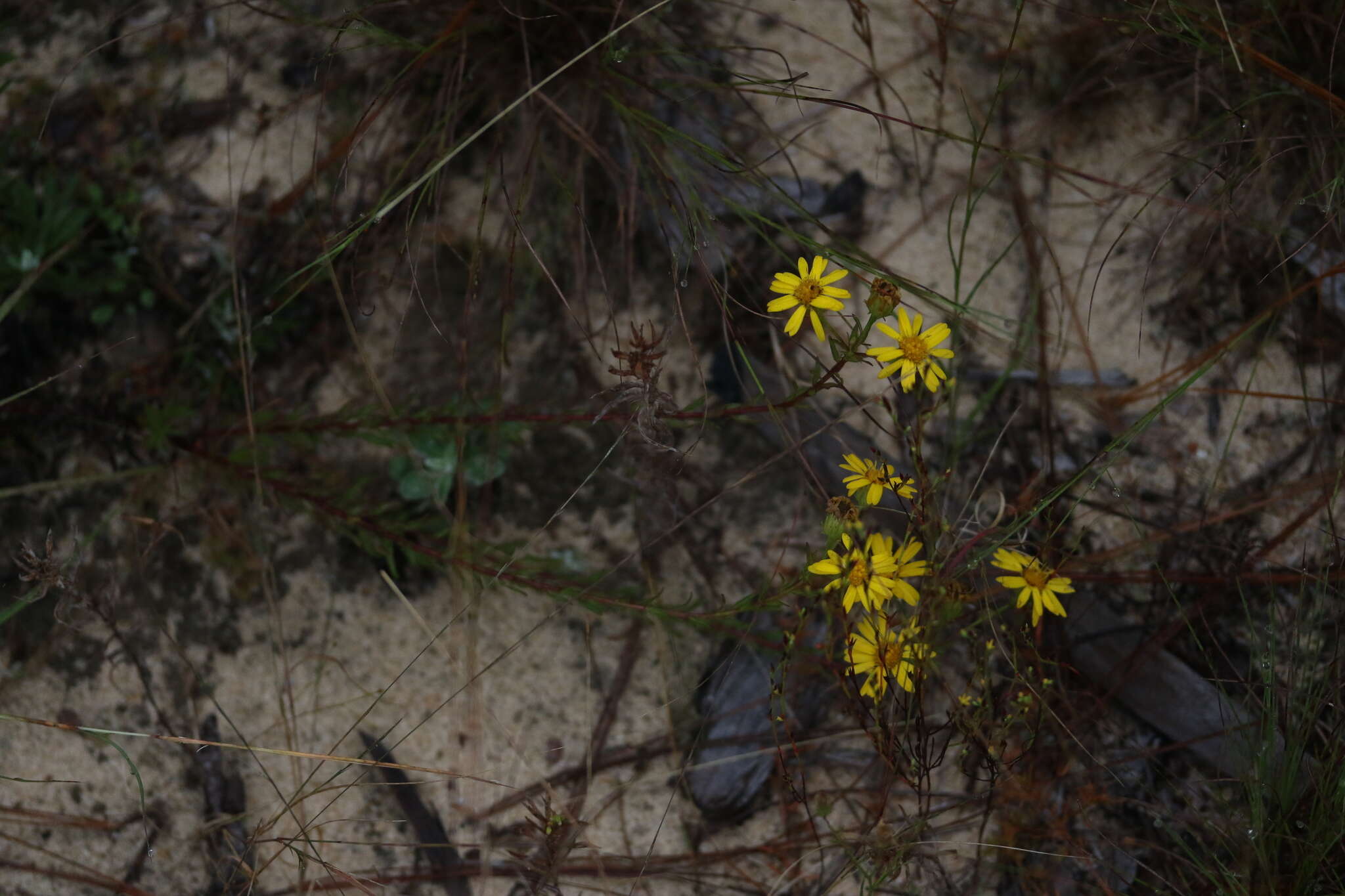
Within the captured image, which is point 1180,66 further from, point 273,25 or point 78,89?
point 78,89

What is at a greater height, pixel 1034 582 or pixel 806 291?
pixel 806 291

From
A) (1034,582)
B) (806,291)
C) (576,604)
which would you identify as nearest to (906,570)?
(1034,582)

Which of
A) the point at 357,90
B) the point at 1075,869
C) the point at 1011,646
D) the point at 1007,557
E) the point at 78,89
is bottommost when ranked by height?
the point at 1075,869

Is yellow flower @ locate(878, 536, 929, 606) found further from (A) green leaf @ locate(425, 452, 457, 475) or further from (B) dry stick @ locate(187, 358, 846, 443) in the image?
(A) green leaf @ locate(425, 452, 457, 475)

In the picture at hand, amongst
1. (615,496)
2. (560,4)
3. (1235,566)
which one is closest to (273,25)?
(560,4)

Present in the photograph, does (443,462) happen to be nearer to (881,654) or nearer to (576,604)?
(576,604)

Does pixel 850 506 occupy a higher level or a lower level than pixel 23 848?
higher
